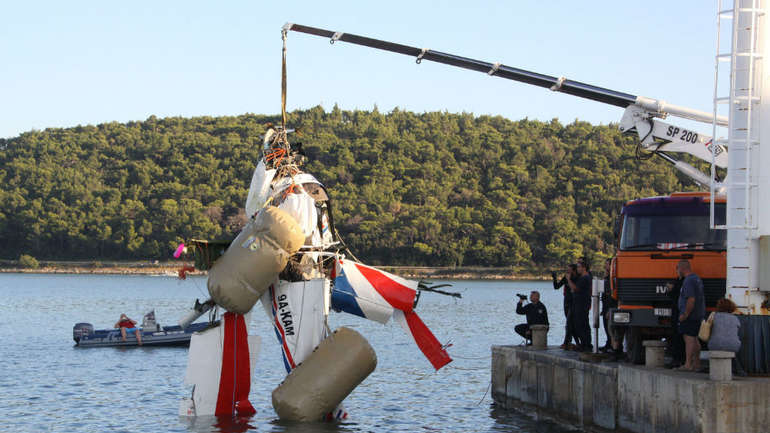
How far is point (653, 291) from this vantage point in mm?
17281

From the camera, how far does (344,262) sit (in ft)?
62.5

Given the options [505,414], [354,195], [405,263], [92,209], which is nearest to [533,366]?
[505,414]

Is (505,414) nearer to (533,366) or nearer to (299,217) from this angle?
(533,366)

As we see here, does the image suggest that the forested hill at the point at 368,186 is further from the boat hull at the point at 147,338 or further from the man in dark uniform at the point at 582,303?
the man in dark uniform at the point at 582,303

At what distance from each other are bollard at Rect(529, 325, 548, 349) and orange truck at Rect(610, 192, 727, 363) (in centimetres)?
370

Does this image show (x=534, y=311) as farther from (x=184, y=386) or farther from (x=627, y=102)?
(x=184, y=386)

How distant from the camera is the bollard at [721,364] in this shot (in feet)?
45.6

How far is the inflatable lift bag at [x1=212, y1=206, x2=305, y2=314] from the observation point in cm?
1767

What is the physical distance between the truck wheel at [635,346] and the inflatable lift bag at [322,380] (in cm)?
450

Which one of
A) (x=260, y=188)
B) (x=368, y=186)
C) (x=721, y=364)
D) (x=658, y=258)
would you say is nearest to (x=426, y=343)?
(x=260, y=188)

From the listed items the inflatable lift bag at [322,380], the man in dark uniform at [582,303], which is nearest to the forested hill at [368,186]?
the man in dark uniform at [582,303]

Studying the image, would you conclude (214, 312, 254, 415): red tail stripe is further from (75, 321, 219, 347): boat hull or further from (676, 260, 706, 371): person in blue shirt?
(75, 321, 219, 347): boat hull

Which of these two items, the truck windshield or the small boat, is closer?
the truck windshield

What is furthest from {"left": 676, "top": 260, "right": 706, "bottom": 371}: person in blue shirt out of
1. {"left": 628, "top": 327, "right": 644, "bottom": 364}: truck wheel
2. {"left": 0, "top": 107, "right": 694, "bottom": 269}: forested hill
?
{"left": 0, "top": 107, "right": 694, "bottom": 269}: forested hill
